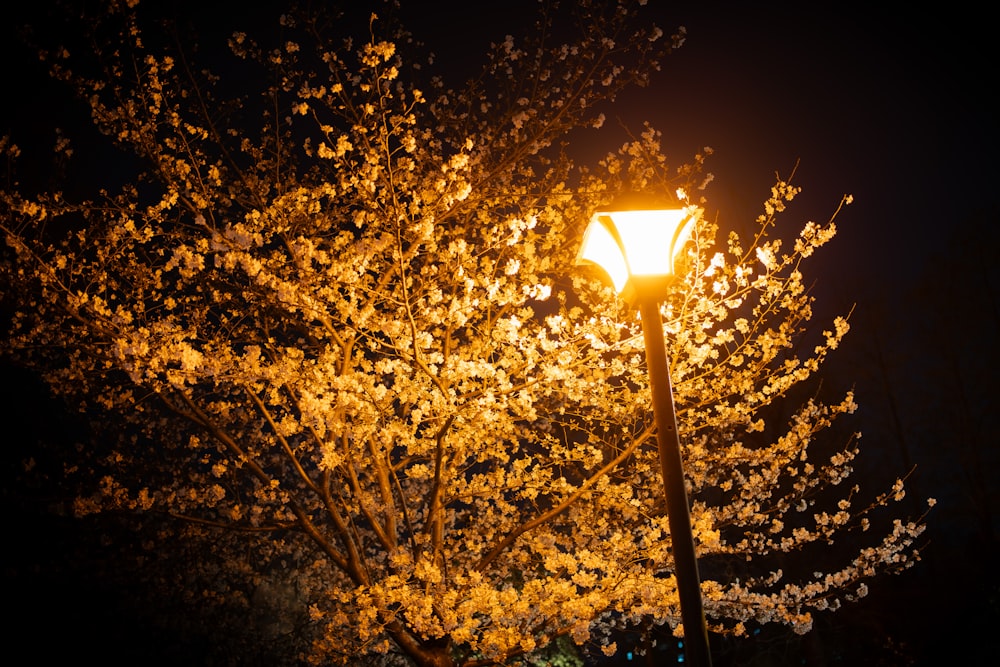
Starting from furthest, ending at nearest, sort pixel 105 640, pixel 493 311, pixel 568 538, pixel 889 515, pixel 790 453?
pixel 889 515 → pixel 105 640 → pixel 568 538 → pixel 493 311 → pixel 790 453

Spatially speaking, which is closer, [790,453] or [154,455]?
[790,453]

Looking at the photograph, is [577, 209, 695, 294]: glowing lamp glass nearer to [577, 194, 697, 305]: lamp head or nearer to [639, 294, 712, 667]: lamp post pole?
[577, 194, 697, 305]: lamp head

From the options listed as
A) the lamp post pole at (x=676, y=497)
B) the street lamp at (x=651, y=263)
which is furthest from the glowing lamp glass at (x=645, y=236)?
the lamp post pole at (x=676, y=497)

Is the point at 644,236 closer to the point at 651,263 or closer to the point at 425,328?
the point at 651,263

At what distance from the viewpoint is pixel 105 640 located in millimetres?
11852

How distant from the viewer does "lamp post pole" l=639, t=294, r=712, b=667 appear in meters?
2.81

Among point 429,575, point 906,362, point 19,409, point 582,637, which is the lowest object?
point 582,637

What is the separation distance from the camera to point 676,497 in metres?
3.00

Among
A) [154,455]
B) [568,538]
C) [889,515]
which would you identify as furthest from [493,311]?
[889,515]

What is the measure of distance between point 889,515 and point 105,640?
66.8 ft

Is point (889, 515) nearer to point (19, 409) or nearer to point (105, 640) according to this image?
point (105, 640)

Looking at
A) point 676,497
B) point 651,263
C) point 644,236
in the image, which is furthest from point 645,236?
point 676,497

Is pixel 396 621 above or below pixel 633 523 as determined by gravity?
below

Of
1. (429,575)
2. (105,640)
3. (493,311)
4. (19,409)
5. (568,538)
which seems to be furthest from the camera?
(19,409)
